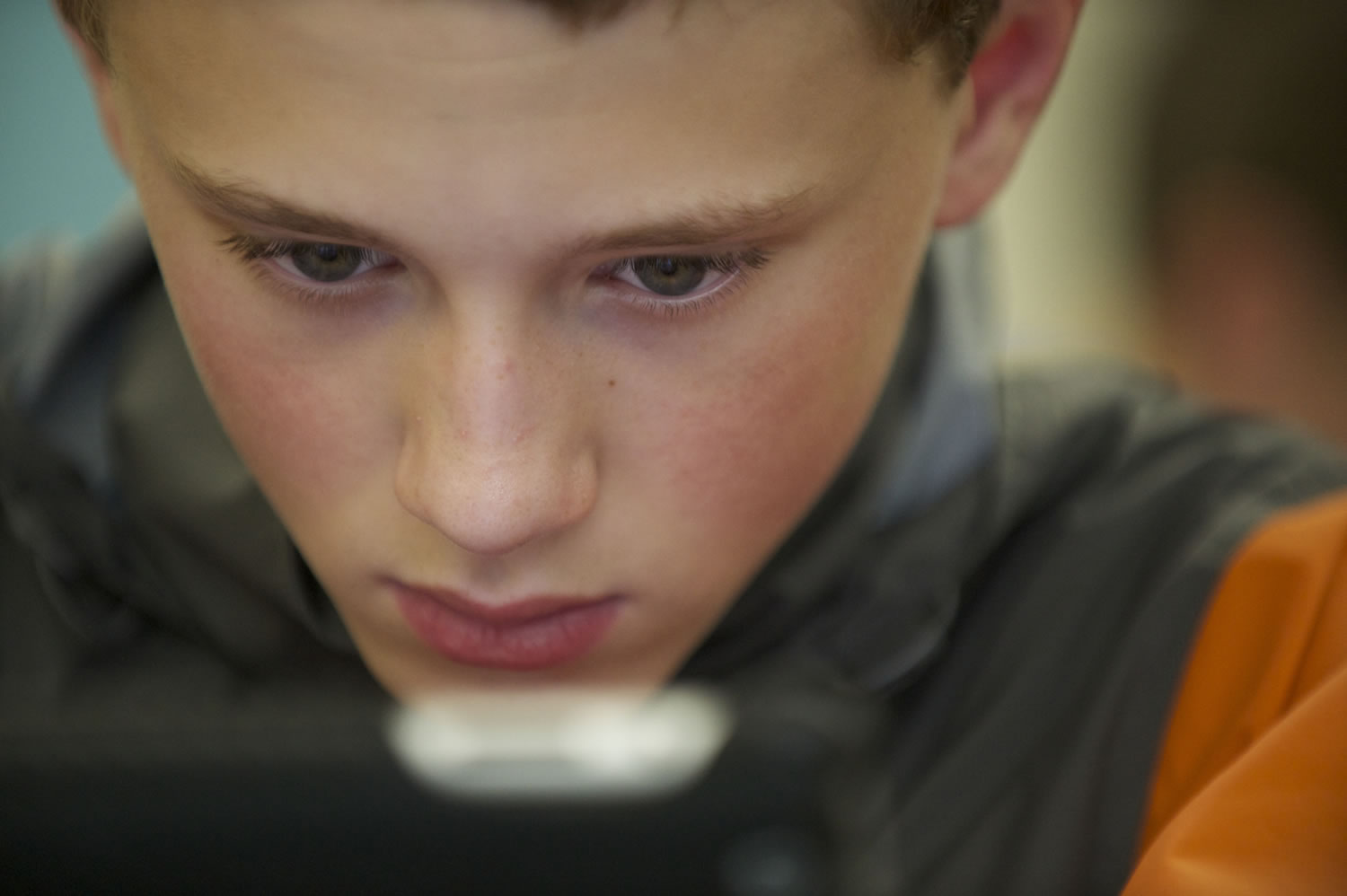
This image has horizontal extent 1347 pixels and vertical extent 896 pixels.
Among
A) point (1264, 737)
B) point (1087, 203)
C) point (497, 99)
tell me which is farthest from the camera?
point (1087, 203)

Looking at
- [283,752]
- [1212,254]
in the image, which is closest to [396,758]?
[283,752]

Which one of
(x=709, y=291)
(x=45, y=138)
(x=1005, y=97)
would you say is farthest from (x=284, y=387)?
(x=45, y=138)

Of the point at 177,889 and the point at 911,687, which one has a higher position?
the point at 911,687

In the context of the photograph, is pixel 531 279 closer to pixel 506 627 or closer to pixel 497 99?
pixel 497 99

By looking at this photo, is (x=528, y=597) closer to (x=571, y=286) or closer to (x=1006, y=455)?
(x=571, y=286)

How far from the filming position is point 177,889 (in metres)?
0.25

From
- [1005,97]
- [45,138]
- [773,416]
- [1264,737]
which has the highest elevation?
[45,138]

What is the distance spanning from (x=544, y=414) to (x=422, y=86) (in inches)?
3.8

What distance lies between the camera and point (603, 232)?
375mm

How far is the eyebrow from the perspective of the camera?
0.38 metres

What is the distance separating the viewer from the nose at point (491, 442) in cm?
39

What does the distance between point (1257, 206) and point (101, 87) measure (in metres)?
0.89

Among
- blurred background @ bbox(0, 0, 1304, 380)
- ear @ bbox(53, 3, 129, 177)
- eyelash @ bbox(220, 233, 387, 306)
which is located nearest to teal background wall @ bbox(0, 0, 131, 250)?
ear @ bbox(53, 3, 129, 177)

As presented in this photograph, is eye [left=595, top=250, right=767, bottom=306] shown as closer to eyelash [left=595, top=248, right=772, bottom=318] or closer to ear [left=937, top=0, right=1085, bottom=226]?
eyelash [left=595, top=248, right=772, bottom=318]
